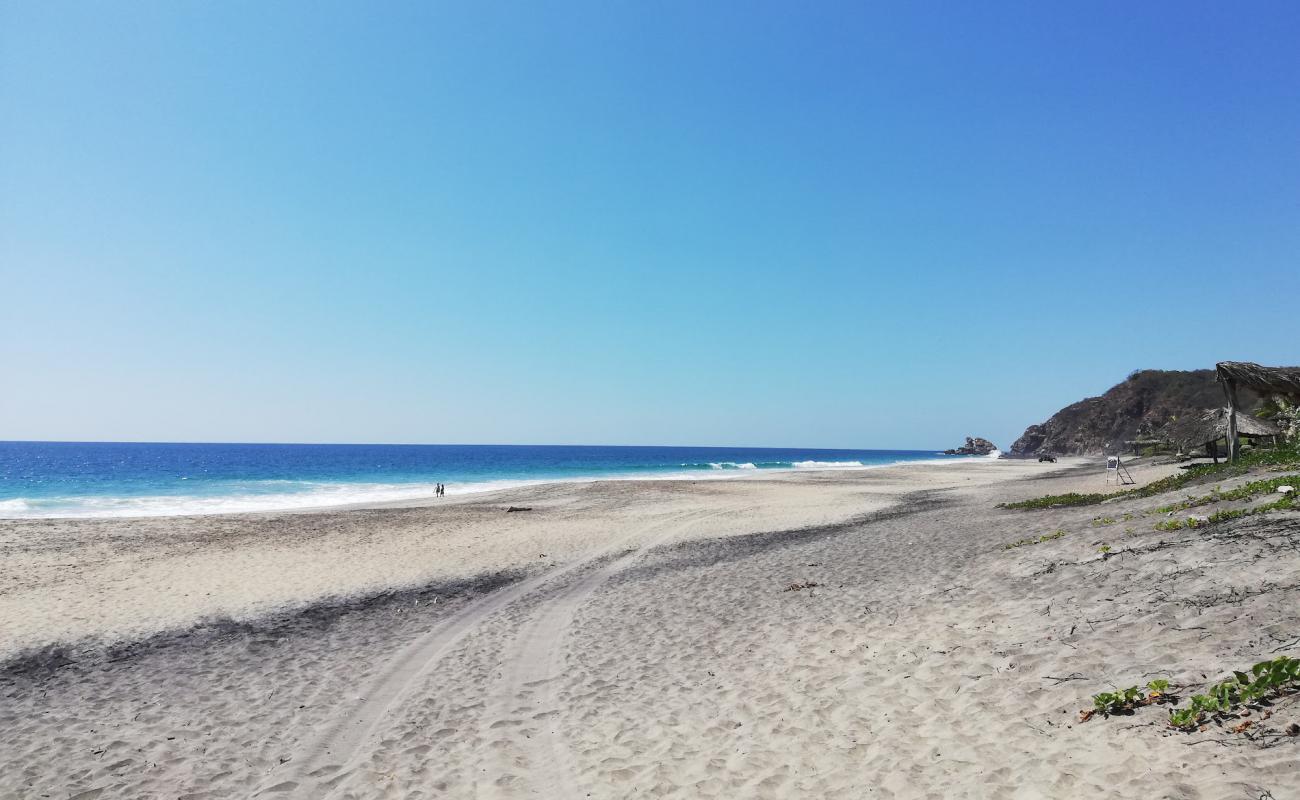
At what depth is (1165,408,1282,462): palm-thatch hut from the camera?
28.6 meters

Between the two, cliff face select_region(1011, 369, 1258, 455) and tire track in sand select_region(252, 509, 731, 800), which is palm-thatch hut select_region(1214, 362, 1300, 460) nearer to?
tire track in sand select_region(252, 509, 731, 800)

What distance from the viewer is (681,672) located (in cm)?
930

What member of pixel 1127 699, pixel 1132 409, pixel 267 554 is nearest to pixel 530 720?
pixel 1127 699

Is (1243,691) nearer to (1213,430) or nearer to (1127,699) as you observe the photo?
(1127,699)

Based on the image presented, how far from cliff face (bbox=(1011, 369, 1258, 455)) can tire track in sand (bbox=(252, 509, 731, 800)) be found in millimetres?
98078

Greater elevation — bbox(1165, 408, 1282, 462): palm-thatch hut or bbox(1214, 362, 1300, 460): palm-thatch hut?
bbox(1214, 362, 1300, 460): palm-thatch hut

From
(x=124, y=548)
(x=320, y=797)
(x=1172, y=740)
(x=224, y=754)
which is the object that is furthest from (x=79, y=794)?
(x=124, y=548)

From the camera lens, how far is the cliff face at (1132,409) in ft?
306

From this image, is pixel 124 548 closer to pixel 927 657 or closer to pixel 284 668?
pixel 284 668

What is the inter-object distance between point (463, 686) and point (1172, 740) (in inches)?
315

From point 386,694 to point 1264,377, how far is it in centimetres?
2562

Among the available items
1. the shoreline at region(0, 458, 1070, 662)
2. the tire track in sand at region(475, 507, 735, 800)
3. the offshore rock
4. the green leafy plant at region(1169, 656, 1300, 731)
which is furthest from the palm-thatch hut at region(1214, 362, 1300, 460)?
the offshore rock

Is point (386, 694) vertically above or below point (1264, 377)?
below

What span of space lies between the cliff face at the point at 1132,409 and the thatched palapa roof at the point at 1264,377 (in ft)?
260
